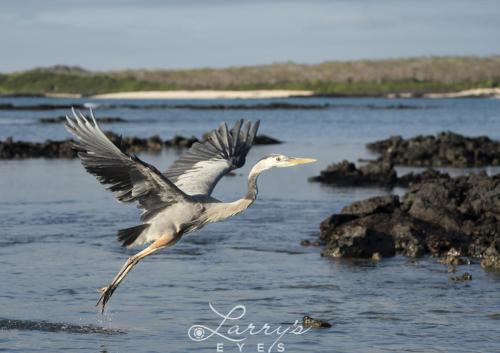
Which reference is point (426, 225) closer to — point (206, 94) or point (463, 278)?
point (463, 278)

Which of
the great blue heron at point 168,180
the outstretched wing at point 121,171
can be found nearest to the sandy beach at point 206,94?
the great blue heron at point 168,180

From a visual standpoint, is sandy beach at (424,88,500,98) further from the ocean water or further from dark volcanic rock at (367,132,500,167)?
the ocean water

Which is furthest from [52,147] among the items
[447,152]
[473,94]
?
[473,94]

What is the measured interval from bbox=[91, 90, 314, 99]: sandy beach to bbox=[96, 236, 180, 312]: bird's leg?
132 m

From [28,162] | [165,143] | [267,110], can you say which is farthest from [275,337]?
Result: [267,110]

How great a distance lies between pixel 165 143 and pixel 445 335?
114 feet

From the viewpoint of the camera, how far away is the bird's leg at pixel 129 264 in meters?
11.8

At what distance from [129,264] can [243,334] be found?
1.59 meters

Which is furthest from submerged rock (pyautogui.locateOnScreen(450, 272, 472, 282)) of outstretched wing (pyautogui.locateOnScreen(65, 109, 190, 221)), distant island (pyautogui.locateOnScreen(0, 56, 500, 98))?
distant island (pyautogui.locateOnScreen(0, 56, 500, 98))

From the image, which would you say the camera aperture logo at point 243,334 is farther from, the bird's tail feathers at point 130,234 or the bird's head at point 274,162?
the bird's head at point 274,162

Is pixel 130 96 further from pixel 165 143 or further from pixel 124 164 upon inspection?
pixel 124 164

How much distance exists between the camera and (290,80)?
16612 cm

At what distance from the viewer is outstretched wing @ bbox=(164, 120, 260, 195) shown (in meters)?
12.9

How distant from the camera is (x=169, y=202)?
39.5 ft
